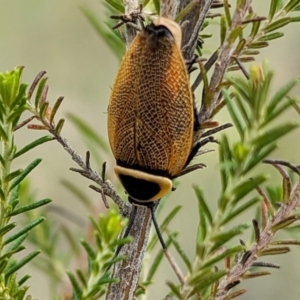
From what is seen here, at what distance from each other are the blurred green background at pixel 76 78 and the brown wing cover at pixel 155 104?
335cm

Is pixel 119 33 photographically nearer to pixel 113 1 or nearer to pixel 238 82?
pixel 113 1

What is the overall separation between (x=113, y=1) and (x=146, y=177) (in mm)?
373

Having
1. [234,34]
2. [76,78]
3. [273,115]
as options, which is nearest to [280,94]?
[273,115]

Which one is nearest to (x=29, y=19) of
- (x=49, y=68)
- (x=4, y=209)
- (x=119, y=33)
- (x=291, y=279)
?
(x=49, y=68)

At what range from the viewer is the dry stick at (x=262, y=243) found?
797 mm

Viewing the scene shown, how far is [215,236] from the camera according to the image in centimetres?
71

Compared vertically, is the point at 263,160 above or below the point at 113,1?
below

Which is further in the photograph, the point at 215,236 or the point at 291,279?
the point at 291,279

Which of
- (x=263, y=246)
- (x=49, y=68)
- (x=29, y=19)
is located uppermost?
(x=29, y=19)

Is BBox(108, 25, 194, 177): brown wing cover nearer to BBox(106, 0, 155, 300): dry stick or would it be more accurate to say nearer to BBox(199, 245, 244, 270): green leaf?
BBox(106, 0, 155, 300): dry stick

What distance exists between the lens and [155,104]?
100cm

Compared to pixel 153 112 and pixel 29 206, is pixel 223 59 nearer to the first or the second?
pixel 153 112

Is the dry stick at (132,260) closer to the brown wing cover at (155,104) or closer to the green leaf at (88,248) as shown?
the brown wing cover at (155,104)

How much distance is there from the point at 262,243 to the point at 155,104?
345mm
